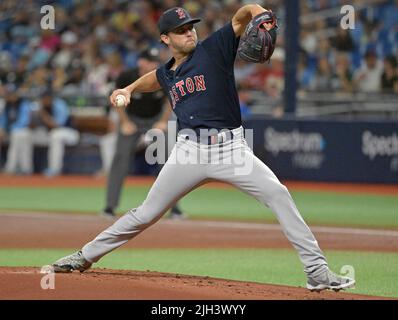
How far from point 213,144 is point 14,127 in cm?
1579

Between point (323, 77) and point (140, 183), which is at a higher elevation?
point (323, 77)

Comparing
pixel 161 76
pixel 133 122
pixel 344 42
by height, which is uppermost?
pixel 344 42

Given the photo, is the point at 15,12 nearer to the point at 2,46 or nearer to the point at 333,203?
the point at 2,46

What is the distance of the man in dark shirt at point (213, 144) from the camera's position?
23.5ft

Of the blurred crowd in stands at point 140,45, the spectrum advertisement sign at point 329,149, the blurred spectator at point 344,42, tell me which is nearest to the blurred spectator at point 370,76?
the blurred crowd in stands at point 140,45

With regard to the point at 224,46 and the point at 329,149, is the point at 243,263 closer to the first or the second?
the point at 224,46

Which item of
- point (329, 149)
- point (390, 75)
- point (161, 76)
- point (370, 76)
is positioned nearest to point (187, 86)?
point (161, 76)

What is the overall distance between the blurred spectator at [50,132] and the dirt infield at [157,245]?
780cm

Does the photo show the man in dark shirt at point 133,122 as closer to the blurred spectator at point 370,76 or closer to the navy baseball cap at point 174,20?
the navy baseball cap at point 174,20

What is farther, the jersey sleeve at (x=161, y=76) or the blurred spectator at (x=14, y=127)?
the blurred spectator at (x=14, y=127)

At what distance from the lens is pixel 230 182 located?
7340 mm

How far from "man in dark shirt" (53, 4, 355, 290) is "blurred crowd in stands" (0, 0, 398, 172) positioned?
11128 mm

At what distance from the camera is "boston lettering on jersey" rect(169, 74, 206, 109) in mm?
7316
